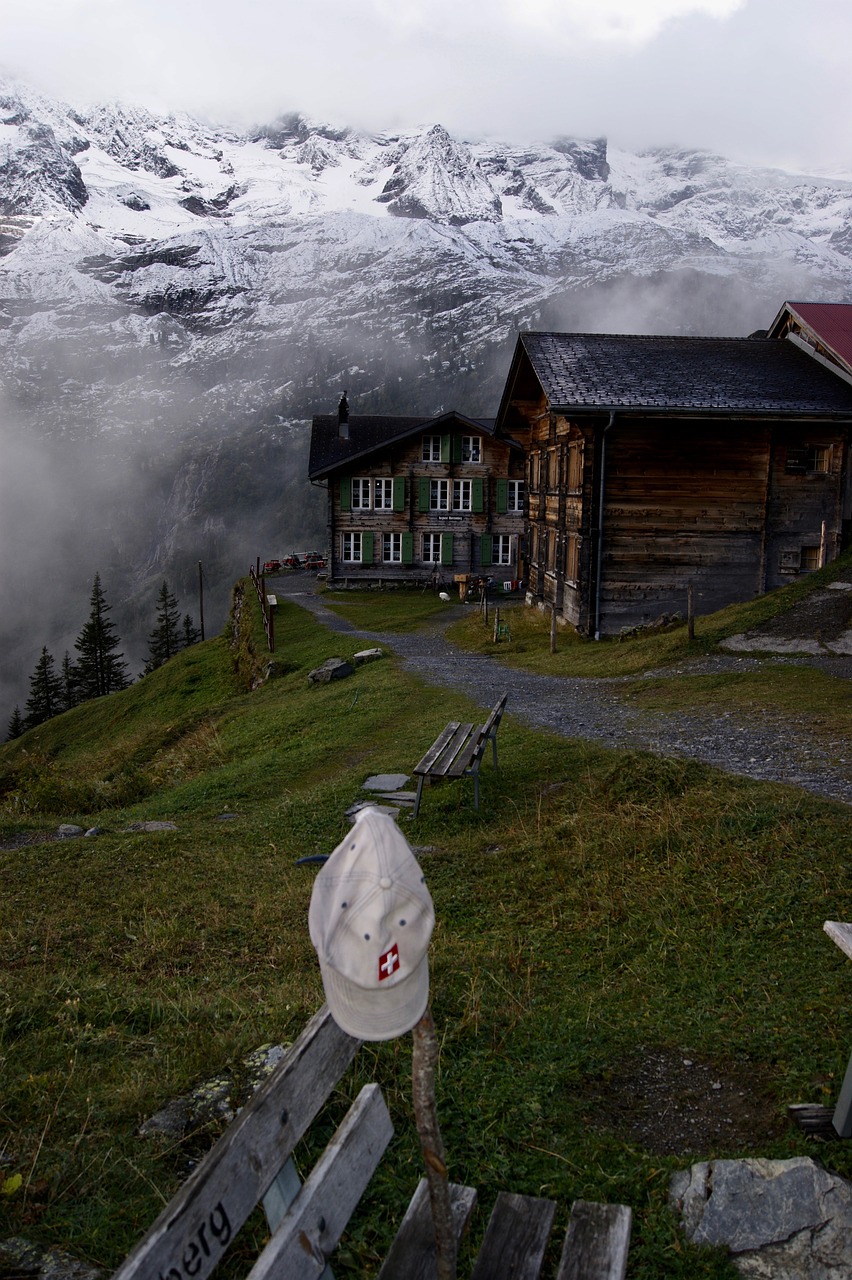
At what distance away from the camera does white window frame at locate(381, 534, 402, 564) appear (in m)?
42.1

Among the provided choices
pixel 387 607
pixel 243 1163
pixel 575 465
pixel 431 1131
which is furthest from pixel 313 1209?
pixel 387 607

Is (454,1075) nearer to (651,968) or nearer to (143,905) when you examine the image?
(651,968)

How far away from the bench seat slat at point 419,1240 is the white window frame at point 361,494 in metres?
39.5

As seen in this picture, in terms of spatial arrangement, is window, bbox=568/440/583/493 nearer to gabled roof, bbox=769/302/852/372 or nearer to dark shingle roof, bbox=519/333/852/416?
dark shingle roof, bbox=519/333/852/416

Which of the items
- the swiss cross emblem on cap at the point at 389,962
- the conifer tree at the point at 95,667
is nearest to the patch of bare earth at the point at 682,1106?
the swiss cross emblem on cap at the point at 389,962

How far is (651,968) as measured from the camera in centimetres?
593

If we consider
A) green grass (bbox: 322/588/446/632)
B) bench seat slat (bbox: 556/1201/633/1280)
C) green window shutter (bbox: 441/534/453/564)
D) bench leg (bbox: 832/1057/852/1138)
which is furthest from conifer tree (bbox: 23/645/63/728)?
bench seat slat (bbox: 556/1201/633/1280)

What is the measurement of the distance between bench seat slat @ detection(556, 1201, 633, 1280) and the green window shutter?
39794mm

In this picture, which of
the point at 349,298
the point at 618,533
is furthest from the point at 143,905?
the point at 349,298

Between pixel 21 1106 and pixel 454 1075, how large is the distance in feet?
6.88

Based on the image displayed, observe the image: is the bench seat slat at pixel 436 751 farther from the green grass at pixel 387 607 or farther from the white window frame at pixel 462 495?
the white window frame at pixel 462 495

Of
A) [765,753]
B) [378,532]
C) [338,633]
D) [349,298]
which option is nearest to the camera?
[765,753]

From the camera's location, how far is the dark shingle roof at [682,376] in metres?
22.0

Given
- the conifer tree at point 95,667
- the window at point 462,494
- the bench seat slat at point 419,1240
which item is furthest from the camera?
the conifer tree at point 95,667
